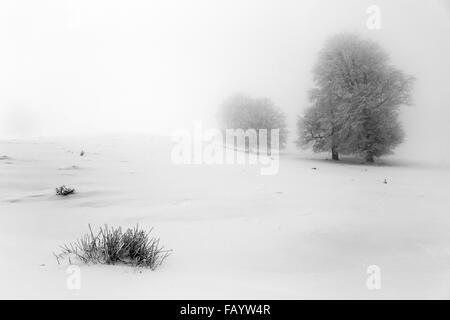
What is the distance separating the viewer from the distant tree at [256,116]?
1041 inches

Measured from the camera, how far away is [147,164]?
8.49 metres

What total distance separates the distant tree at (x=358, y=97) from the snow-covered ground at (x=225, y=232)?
9.68 metres

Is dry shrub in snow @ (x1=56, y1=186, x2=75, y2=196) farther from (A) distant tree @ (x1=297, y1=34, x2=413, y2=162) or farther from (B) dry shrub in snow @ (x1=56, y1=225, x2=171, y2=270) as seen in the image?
(A) distant tree @ (x1=297, y1=34, x2=413, y2=162)

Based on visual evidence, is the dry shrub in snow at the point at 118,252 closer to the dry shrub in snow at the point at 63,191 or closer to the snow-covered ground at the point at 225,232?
the snow-covered ground at the point at 225,232

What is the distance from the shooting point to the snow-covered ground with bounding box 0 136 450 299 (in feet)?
7.84

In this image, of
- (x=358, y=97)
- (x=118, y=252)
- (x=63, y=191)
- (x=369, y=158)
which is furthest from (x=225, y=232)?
(x=369, y=158)

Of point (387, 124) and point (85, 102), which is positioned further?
point (85, 102)

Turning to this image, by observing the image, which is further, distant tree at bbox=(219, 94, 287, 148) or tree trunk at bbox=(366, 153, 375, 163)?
distant tree at bbox=(219, 94, 287, 148)

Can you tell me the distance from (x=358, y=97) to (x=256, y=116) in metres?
11.8

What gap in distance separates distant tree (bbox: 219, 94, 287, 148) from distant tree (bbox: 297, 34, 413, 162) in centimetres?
876

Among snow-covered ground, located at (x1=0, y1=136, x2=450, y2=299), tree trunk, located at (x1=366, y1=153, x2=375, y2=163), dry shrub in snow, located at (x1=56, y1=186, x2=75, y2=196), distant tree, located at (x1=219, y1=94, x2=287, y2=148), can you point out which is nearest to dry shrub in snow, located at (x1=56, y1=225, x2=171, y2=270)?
snow-covered ground, located at (x1=0, y1=136, x2=450, y2=299)
